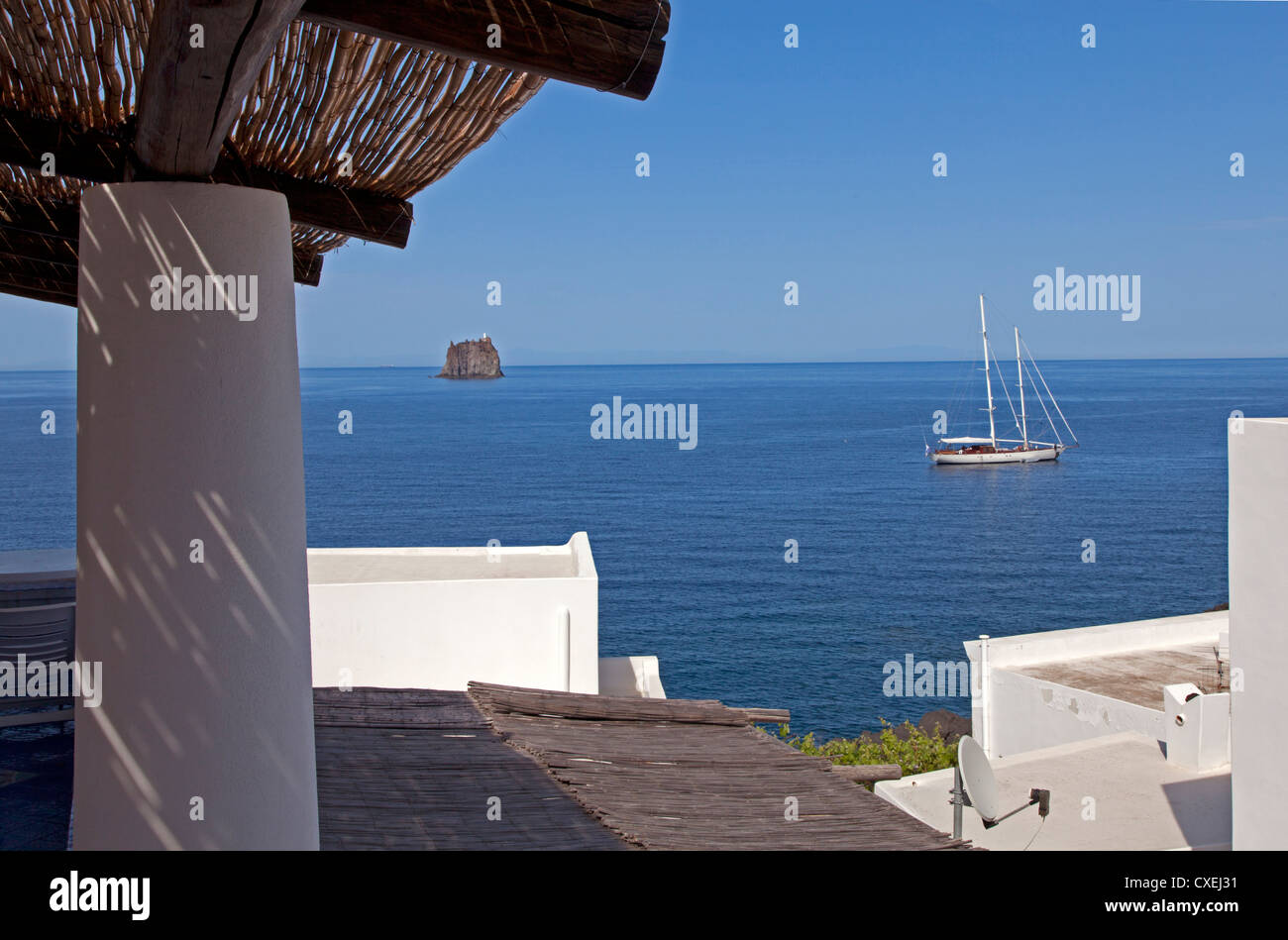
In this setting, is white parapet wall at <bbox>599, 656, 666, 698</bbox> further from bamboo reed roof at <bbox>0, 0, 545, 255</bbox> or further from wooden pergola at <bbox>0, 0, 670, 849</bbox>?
wooden pergola at <bbox>0, 0, 670, 849</bbox>

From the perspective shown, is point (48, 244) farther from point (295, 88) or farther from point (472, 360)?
point (472, 360)

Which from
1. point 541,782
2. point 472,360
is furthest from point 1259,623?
point 472,360

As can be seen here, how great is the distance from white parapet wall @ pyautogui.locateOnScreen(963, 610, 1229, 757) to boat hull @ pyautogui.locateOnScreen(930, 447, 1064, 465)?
43964mm

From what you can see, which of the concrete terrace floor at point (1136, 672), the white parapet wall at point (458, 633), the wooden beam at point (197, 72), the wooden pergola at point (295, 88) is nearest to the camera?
the wooden beam at point (197, 72)

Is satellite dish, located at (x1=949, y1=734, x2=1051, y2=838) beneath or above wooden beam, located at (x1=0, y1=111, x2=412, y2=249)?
beneath

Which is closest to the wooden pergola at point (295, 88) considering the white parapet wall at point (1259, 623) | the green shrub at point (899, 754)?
the white parapet wall at point (1259, 623)

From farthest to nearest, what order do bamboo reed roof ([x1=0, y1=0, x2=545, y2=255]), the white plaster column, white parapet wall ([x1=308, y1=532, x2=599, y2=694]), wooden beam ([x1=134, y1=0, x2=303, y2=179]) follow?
white parapet wall ([x1=308, y1=532, x2=599, y2=694])
bamboo reed roof ([x1=0, y1=0, x2=545, y2=255])
the white plaster column
wooden beam ([x1=134, y1=0, x2=303, y2=179])

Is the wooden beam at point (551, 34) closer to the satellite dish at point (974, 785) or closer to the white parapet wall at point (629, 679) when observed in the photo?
the satellite dish at point (974, 785)

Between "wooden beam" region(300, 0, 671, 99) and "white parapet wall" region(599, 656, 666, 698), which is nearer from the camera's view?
"wooden beam" region(300, 0, 671, 99)

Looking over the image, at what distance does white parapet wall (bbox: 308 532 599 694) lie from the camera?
257 inches

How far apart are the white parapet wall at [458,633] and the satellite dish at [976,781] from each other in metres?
2.32

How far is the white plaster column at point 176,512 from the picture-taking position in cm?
155

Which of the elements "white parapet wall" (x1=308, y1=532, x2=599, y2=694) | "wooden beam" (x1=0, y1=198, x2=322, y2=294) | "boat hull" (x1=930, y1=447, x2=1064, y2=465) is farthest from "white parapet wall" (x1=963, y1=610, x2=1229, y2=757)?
"boat hull" (x1=930, y1=447, x2=1064, y2=465)
